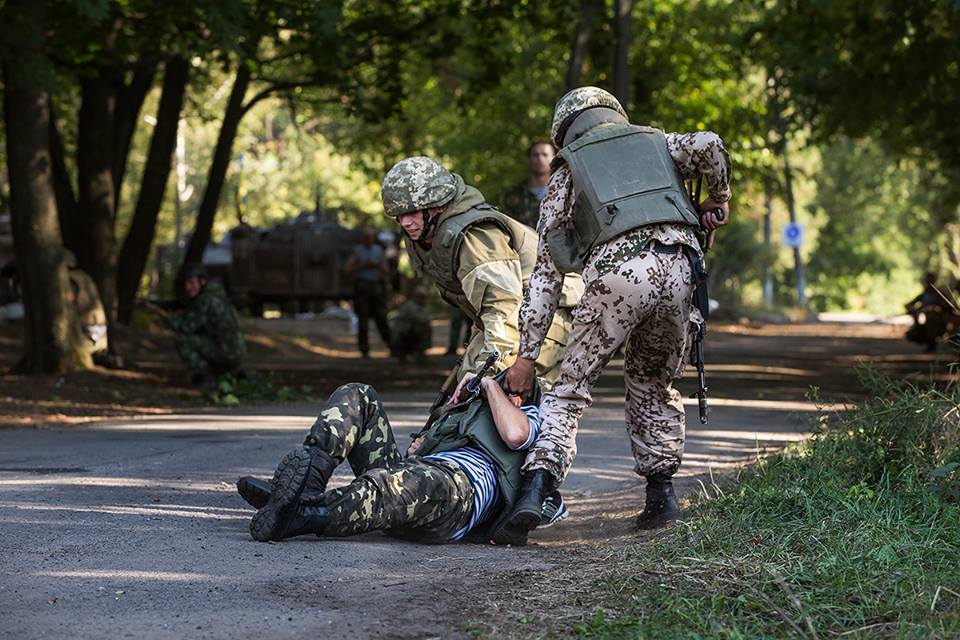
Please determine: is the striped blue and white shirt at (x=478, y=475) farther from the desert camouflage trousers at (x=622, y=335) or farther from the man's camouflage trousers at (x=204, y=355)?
the man's camouflage trousers at (x=204, y=355)

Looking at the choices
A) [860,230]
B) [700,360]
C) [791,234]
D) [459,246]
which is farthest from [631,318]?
[860,230]

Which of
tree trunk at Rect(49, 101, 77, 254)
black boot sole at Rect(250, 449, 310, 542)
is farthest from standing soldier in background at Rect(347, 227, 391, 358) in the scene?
black boot sole at Rect(250, 449, 310, 542)

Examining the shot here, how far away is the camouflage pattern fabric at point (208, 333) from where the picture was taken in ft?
44.9

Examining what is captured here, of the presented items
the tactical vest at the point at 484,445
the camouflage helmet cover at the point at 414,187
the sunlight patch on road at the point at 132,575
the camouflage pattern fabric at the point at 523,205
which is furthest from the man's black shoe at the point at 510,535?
Result: the camouflage pattern fabric at the point at 523,205

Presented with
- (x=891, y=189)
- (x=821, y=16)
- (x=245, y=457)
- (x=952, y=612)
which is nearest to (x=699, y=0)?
(x=821, y=16)

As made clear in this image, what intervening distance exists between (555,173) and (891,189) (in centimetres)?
5346

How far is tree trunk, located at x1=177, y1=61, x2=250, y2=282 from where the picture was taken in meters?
19.6

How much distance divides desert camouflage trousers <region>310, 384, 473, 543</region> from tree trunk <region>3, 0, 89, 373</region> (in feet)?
30.3

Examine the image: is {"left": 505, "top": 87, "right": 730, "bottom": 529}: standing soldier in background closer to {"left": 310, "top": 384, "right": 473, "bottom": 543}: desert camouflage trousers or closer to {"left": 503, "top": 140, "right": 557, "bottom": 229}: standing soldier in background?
{"left": 310, "top": 384, "right": 473, "bottom": 543}: desert camouflage trousers

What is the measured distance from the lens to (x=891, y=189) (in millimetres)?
56906

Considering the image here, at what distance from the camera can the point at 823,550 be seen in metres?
4.85

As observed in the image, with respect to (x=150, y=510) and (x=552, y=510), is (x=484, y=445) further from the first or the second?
(x=150, y=510)

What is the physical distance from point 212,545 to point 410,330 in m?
13.5

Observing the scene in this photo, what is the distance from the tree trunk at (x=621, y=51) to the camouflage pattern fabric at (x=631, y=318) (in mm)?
11245
